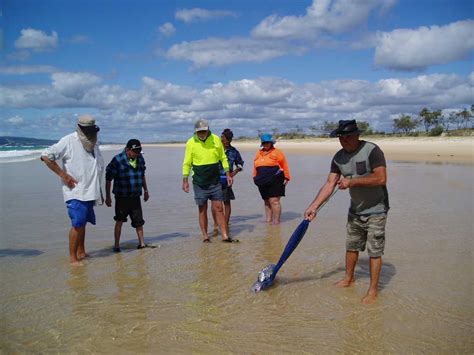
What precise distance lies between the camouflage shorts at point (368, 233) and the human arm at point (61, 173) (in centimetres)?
335

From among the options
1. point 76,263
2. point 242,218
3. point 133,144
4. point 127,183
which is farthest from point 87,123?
point 242,218

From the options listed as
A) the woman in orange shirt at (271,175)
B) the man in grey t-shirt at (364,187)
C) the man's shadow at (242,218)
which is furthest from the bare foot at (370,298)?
the man's shadow at (242,218)

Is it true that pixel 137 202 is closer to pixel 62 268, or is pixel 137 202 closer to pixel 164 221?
pixel 62 268

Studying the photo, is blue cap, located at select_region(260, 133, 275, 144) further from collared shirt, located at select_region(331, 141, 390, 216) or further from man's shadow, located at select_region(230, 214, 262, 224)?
collared shirt, located at select_region(331, 141, 390, 216)

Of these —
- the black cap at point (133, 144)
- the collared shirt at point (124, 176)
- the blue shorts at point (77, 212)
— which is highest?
the black cap at point (133, 144)

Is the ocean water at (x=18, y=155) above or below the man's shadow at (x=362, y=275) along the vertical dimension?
above

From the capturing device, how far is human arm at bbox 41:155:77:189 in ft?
17.3

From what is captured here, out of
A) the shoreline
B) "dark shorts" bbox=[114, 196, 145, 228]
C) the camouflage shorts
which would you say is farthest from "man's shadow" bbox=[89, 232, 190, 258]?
the shoreline

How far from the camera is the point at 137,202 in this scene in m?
6.34

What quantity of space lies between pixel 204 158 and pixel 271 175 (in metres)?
1.81

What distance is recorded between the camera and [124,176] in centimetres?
620

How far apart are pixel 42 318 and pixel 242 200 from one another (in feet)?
24.6

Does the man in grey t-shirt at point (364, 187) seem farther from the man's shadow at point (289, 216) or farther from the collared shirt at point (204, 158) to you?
the man's shadow at point (289, 216)

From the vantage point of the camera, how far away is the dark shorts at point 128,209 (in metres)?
6.24
